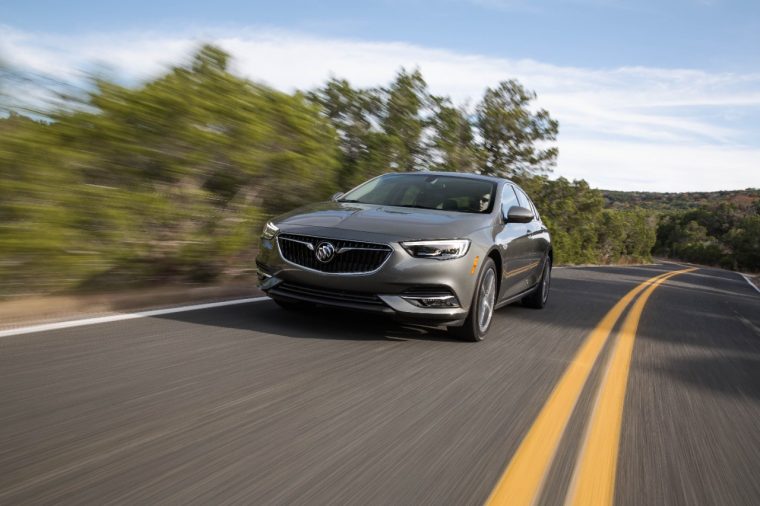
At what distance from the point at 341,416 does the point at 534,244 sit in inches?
188

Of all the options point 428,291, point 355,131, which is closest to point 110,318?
point 428,291

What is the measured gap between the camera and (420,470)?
9.11 ft

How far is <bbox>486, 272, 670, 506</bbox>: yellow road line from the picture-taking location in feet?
8.67

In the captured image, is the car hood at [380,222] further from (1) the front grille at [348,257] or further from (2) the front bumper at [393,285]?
(2) the front bumper at [393,285]

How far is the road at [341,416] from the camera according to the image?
99.5 inches

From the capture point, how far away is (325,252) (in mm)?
4992

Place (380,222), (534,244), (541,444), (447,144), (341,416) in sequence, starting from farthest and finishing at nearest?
(447,144) < (534,244) < (380,222) < (341,416) < (541,444)

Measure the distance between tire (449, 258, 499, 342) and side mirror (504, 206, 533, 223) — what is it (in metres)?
0.58

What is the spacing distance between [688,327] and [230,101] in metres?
6.17

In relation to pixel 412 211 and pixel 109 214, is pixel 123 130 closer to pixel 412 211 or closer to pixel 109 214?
pixel 109 214

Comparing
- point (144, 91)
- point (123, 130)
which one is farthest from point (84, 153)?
point (144, 91)

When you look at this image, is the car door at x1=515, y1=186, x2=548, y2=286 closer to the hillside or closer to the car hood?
the car hood

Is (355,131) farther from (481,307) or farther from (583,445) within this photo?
(583,445)

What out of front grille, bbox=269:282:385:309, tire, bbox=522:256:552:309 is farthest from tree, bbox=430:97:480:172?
front grille, bbox=269:282:385:309
